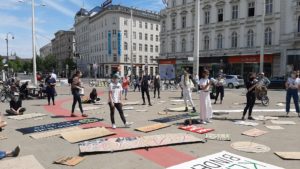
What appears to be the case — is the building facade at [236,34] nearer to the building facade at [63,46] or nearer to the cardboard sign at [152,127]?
the cardboard sign at [152,127]

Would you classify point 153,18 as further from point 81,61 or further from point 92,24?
point 81,61

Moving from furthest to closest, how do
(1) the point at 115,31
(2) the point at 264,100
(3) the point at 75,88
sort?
1. (1) the point at 115,31
2. (2) the point at 264,100
3. (3) the point at 75,88

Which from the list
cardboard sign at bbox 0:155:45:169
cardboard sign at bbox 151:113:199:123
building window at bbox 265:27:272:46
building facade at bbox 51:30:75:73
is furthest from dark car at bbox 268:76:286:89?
building facade at bbox 51:30:75:73

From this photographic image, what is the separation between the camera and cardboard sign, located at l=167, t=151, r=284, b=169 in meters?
5.71

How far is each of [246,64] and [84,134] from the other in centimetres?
3674

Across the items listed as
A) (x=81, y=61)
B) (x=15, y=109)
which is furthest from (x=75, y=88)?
(x=81, y=61)

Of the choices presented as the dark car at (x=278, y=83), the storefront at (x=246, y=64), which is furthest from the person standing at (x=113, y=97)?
the storefront at (x=246, y=64)

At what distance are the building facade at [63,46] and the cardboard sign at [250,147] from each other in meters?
111

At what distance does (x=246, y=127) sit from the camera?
9.48 metres

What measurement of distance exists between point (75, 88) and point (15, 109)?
2.98 m

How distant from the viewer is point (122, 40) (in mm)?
78750

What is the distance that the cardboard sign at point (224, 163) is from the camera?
5.71 metres

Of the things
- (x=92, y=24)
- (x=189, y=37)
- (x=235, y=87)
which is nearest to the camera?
(x=235, y=87)

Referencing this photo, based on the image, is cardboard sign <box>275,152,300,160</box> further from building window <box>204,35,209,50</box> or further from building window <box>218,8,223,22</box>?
building window <box>204,35,209,50</box>
